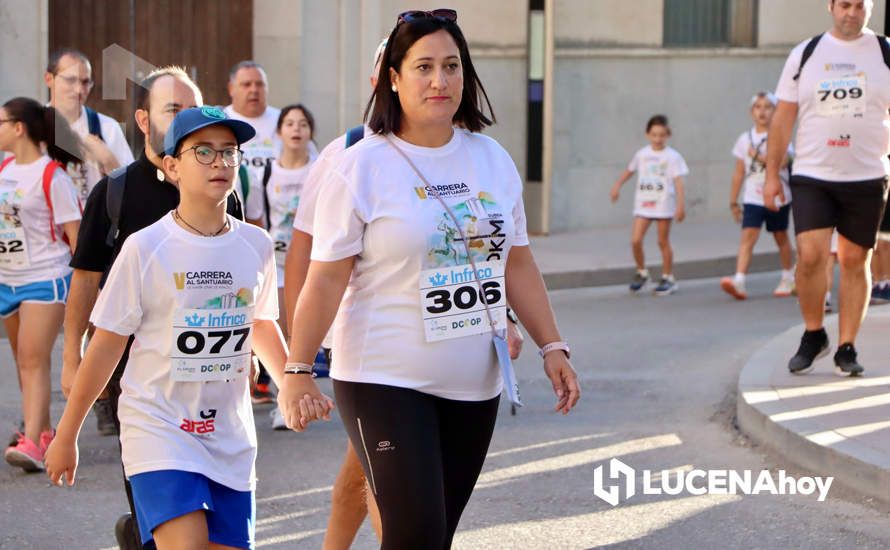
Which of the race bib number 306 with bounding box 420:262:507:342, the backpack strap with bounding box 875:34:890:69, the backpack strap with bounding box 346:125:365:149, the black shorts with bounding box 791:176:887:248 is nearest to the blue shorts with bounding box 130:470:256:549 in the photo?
the race bib number 306 with bounding box 420:262:507:342

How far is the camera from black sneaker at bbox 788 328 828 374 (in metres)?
8.89

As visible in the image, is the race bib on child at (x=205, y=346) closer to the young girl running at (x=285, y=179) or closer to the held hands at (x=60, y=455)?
the held hands at (x=60, y=455)

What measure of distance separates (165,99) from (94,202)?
427 millimetres

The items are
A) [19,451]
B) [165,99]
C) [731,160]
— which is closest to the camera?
[165,99]

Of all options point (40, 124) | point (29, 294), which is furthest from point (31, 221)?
point (40, 124)

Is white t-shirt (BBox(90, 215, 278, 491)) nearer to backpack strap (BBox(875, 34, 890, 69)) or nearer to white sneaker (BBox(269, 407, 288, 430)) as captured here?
white sneaker (BBox(269, 407, 288, 430))

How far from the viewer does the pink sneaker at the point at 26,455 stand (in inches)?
296

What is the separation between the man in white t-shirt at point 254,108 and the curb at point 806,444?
3.14 meters

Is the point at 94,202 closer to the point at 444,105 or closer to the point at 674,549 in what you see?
the point at 444,105

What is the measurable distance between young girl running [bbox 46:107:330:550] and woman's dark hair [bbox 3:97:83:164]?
3.23 m

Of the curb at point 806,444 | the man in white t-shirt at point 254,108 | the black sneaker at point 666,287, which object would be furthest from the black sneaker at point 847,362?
the black sneaker at point 666,287

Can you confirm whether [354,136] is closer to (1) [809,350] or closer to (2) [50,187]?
(2) [50,187]

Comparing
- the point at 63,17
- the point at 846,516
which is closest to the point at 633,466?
the point at 846,516

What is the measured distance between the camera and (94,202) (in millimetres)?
5625
